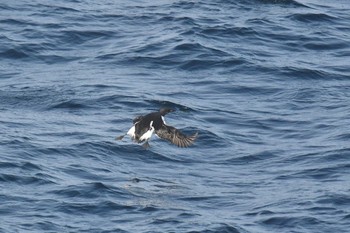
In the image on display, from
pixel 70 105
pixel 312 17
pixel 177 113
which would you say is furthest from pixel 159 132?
pixel 312 17

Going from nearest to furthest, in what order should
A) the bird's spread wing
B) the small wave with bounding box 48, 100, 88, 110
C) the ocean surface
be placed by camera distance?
the ocean surface, the bird's spread wing, the small wave with bounding box 48, 100, 88, 110

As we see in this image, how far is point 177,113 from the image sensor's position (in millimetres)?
23547

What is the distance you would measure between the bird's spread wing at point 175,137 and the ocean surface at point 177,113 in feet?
2.44

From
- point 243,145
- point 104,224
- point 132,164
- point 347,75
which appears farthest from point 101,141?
point 347,75

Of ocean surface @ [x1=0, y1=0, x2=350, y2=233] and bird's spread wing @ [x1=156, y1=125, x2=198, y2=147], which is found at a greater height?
bird's spread wing @ [x1=156, y1=125, x2=198, y2=147]

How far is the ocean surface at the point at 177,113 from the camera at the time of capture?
719 inches

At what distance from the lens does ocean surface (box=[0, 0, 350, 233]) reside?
719 inches

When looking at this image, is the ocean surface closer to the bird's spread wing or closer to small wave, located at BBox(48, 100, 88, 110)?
small wave, located at BBox(48, 100, 88, 110)

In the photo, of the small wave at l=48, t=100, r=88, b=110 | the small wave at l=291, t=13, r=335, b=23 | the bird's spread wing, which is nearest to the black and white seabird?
the bird's spread wing

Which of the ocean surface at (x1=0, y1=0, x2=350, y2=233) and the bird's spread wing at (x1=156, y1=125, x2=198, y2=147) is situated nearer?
the ocean surface at (x1=0, y1=0, x2=350, y2=233)

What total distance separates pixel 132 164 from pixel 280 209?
11.6 ft

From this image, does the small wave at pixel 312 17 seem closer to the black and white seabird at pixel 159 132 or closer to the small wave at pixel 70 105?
the small wave at pixel 70 105

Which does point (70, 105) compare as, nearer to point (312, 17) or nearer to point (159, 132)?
point (159, 132)

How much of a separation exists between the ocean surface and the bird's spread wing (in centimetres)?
74
